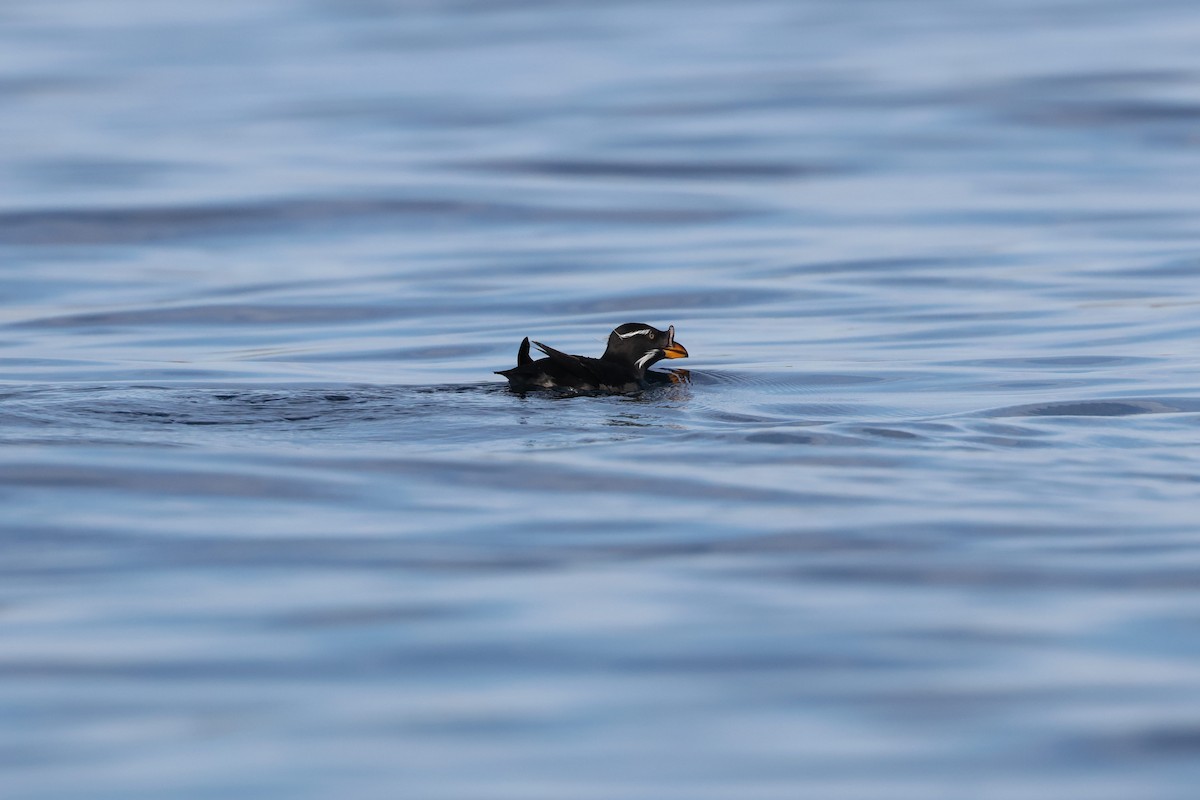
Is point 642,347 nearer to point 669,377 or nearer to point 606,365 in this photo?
point 669,377

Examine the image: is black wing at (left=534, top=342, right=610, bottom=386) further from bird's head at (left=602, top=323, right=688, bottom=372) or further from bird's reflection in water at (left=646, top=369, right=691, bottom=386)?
bird's reflection in water at (left=646, top=369, right=691, bottom=386)

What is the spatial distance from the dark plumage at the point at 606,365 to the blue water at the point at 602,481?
0.84 ft

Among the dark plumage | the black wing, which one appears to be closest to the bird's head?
the dark plumage

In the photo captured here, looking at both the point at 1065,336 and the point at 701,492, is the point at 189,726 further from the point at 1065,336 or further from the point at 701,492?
the point at 1065,336

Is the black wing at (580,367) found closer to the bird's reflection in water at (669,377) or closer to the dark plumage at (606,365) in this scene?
the dark plumage at (606,365)

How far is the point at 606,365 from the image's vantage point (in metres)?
11.8

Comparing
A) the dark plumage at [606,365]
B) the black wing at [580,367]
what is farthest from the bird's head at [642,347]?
the black wing at [580,367]

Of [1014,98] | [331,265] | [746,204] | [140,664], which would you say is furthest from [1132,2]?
[140,664]

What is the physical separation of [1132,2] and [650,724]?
118 ft

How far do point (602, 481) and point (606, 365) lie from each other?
9.89ft

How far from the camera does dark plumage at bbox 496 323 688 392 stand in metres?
11.3

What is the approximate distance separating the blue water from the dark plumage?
0.84ft

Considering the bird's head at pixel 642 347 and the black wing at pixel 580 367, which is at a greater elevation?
the bird's head at pixel 642 347

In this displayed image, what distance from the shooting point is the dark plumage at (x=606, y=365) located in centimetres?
1130
